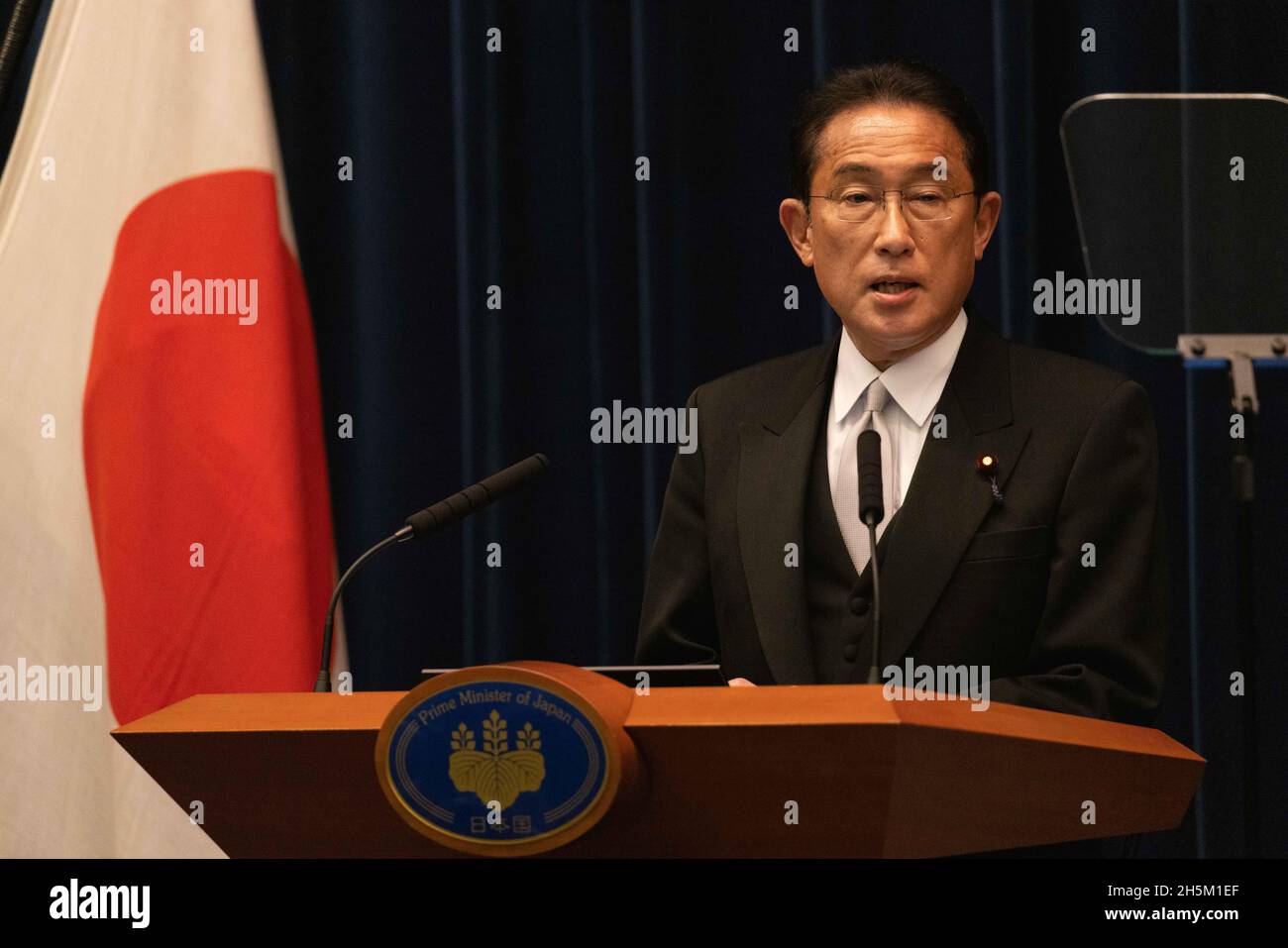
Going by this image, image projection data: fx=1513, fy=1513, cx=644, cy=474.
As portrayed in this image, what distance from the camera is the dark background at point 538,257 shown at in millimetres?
2861

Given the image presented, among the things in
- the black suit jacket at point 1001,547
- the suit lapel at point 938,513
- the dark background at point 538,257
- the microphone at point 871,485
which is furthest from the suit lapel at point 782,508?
the dark background at point 538,257

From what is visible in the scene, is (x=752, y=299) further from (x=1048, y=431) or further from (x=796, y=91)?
(x=1048, y=431)

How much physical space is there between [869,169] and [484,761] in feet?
4.05

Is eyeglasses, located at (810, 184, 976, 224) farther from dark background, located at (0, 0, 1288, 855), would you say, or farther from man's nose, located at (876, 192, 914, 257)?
dark background, located at (0, 0, 1288, 855)

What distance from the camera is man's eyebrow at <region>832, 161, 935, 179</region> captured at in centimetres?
214

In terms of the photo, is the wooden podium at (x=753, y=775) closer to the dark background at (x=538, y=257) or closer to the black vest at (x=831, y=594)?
the black vest at (x=831, y=594)

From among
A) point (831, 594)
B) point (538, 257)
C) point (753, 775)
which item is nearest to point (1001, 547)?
point (831, 594)

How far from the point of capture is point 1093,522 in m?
2.00

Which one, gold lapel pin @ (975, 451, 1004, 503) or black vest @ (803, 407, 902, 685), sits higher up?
gold lapel pin @ (975, 451, 1004, 503)

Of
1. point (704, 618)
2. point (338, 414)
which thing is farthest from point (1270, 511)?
point (338, 414)

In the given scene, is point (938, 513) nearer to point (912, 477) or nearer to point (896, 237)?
point (912, 477)

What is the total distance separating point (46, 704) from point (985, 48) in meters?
2.06

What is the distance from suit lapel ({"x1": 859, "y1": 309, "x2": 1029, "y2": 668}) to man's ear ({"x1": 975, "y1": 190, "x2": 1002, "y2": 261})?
0.29 meters

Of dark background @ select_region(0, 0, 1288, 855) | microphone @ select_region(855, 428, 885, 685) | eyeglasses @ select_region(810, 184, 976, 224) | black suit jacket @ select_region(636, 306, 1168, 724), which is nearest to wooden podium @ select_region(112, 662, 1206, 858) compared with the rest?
microphone @ select_region(855, 428, 885, 685)
